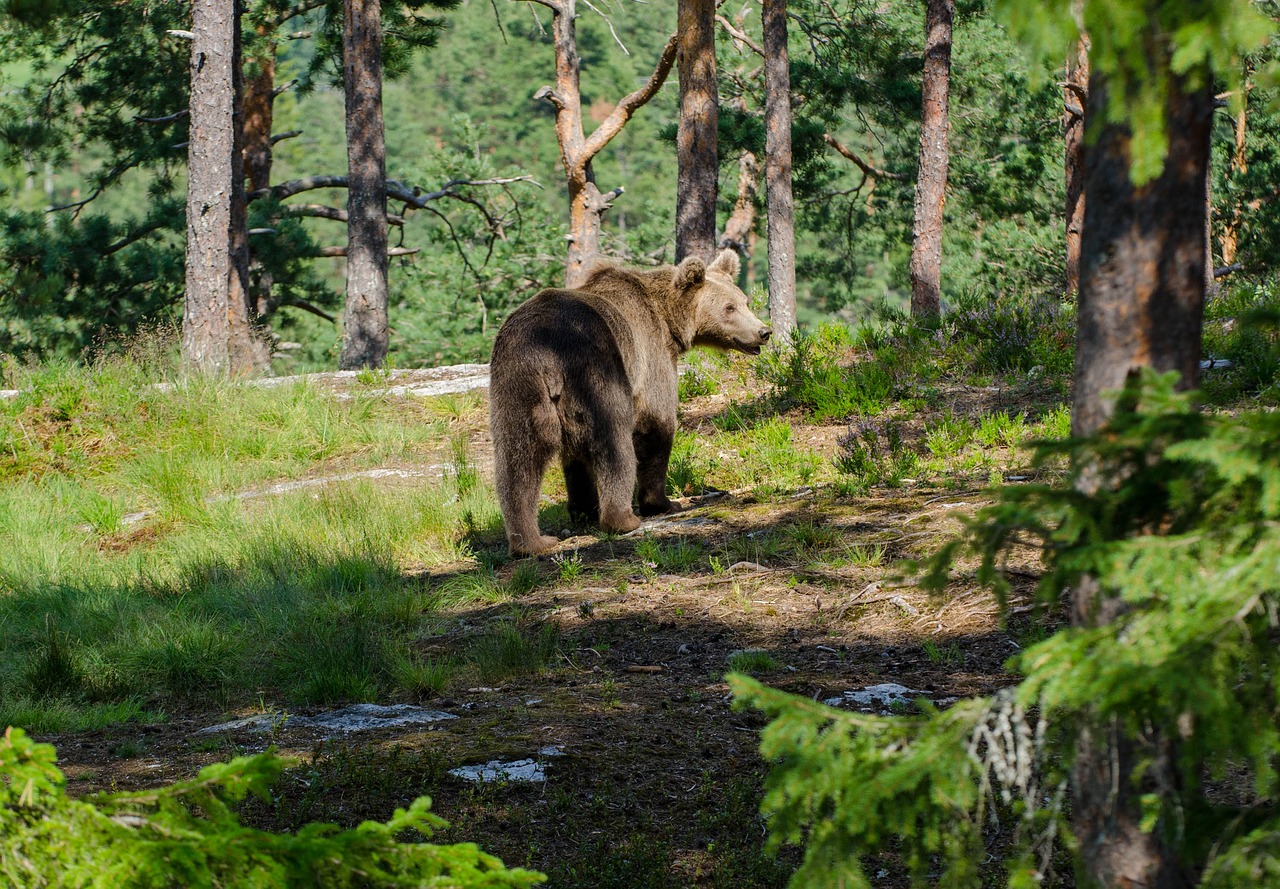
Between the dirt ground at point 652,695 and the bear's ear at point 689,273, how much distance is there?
1.85m

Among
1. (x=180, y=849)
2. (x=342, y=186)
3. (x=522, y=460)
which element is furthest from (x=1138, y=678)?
(x=342, y=186)

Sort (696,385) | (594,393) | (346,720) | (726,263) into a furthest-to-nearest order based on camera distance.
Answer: (696,385), (726,263), (594,393), (346,720)

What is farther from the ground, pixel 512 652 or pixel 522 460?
pixel 522 460

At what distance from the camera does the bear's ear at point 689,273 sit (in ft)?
28.4

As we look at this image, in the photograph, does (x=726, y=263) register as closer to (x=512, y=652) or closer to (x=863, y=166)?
(x=512, y=652)

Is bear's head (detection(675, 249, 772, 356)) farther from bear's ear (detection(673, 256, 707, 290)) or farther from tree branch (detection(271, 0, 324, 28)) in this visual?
tree branch (detection(271, 0, 324, 28))

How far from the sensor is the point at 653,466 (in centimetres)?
849

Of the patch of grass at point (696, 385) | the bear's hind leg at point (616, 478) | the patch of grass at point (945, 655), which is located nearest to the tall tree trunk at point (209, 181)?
the patch of grass at point (696, 385)

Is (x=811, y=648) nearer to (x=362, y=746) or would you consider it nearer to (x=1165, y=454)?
(x=362, y=746)

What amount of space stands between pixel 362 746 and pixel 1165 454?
10.9 ft

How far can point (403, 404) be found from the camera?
12.2m

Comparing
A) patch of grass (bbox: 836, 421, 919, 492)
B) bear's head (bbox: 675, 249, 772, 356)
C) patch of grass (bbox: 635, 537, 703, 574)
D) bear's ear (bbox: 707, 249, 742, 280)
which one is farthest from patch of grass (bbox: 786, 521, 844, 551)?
bear's ear (bbox: 707, 249, 742, 280)

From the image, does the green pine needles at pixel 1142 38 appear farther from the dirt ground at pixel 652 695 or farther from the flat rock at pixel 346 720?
the flat rock at pixel 346 720

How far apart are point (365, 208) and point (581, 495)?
11.2m
